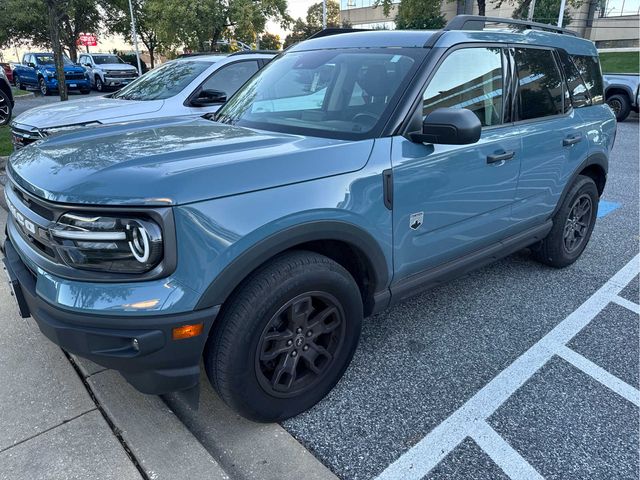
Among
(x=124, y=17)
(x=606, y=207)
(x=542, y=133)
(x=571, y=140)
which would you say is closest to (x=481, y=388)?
(x=542, y=133)

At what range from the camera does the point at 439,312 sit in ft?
11.2

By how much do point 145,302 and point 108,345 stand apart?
9.9 inches

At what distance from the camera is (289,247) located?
6.81 ft

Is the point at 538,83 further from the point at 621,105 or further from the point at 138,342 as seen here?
the point at 621,105

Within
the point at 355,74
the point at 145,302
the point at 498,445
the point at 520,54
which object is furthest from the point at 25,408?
the point at 520,54

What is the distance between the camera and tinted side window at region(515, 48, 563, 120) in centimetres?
326

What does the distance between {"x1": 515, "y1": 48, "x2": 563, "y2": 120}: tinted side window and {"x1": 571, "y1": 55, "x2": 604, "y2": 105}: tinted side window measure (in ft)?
1.44

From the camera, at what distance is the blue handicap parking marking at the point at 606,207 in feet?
19.0

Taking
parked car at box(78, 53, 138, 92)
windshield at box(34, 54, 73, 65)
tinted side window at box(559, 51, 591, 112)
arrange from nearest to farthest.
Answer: tinted side window at box(559, 51, 591, 112) → windshield at box(34, 54, 73, 65) → parked car at box(78, 53, 138, 92)

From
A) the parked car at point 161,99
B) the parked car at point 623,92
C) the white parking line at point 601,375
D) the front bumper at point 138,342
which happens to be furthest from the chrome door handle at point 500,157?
the parked car at point 623,92

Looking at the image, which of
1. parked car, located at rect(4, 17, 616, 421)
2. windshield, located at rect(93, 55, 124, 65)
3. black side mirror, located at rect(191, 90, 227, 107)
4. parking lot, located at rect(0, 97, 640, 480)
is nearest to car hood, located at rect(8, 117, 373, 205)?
parked car, located at rect(4, 17, 616, 421)

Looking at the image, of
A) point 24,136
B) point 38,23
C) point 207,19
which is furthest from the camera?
point 38,23

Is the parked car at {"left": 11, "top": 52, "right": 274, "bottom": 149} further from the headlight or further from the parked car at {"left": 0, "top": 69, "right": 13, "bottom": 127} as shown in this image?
the parked car at {"left": 0, "top": 69, "right": 13, "bottom": 127}

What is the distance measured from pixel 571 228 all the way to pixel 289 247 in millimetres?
3109
